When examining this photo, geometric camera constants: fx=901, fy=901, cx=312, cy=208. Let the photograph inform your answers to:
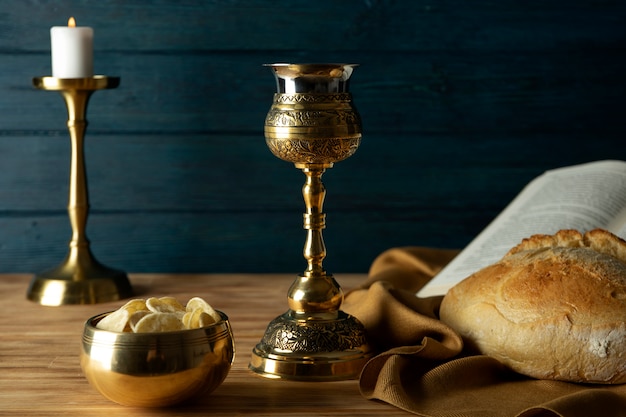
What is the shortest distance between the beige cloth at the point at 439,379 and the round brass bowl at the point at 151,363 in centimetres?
18

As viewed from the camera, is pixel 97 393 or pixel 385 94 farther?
pixel 385 94

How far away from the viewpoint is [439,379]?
3.11ft

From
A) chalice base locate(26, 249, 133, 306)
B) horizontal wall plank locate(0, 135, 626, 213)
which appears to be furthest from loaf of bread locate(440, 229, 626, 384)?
horizontal wall plank locate(0, 135, 626, 213)

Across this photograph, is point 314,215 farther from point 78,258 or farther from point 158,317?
point 78,258

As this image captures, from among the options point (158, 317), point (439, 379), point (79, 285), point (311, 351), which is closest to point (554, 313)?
point (439, 379)

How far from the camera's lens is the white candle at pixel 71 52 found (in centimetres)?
138

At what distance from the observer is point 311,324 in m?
1.02

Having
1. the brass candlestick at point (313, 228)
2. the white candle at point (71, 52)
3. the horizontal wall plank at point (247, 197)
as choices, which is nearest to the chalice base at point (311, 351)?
the brass candlestick at point (313, 228)

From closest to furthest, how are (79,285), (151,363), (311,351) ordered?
(151,363) < (311,351) < (79,285)

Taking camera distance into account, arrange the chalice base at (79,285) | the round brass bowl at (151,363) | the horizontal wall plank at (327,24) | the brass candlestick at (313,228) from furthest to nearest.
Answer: the horizontal wall plank at (327,24) < the chalice base at (79,285) < the brass candlestick at (313,228) < the round brass bowl at (151,363)

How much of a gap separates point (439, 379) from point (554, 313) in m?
0.14

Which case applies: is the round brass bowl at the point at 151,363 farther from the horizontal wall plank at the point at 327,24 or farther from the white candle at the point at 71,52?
the horizontal wall plank at the point at 327,24

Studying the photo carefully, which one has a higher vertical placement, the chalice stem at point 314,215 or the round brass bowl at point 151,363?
the chalice stem at point 314,215

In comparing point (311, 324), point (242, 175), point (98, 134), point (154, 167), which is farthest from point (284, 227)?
point (311, 324)
